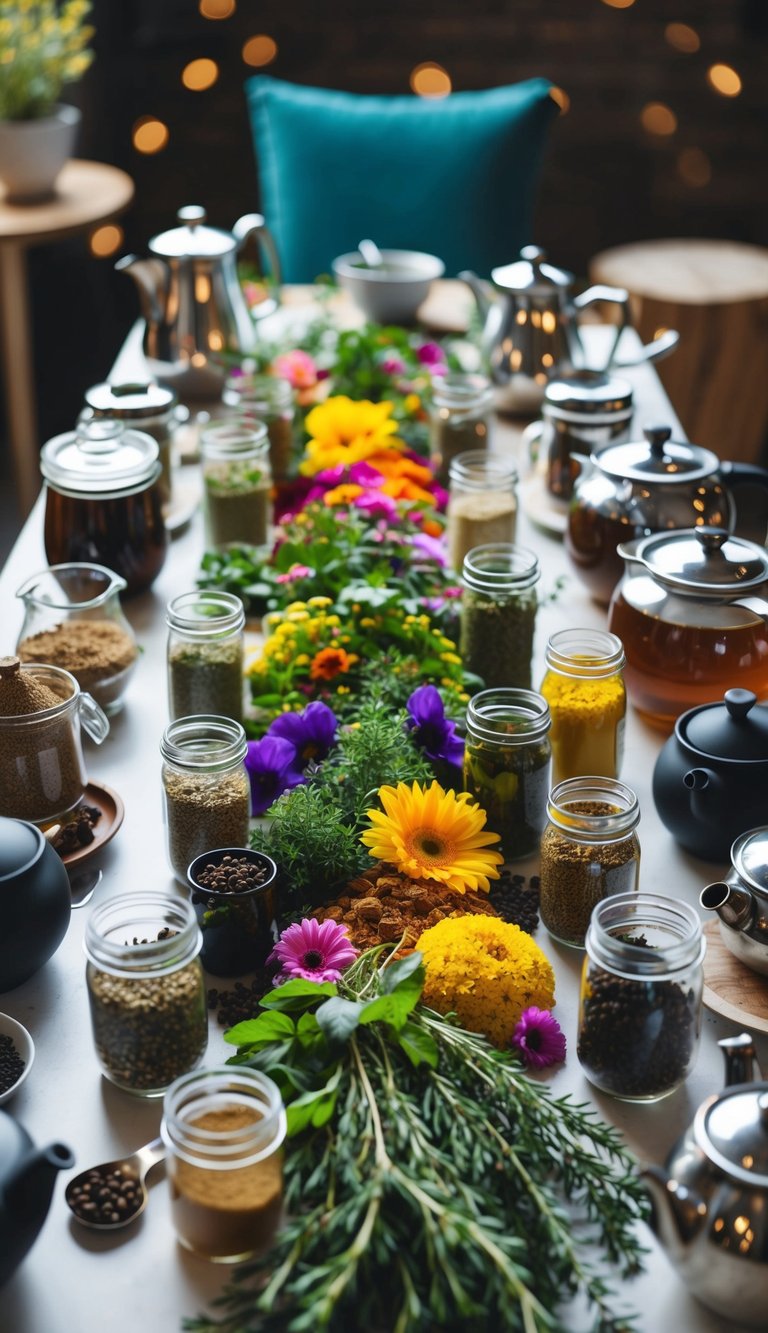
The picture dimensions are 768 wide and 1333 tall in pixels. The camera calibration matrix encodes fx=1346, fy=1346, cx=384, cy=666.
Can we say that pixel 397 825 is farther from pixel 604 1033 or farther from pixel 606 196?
pixel 606 196

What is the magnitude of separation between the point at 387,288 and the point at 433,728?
1.47 m

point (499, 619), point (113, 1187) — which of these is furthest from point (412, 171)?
point (113, 1187)

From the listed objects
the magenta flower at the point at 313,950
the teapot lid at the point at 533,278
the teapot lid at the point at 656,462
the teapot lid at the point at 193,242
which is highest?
the teapot lid at the point at 193,242

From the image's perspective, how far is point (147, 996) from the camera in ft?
3.21

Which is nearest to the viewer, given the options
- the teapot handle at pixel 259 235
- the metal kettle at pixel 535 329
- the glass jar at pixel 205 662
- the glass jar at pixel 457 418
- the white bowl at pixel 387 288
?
the glass jar at pixel 205 662

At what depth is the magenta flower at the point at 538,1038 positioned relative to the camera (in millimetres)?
1051

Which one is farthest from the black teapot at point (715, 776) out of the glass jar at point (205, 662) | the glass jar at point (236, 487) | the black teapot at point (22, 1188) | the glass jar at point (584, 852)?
the glass jar at point (236, 487)

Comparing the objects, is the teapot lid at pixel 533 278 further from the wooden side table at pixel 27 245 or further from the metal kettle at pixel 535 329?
the wooden side table at pixel 27 245

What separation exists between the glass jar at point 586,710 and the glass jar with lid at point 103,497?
622 millimetres

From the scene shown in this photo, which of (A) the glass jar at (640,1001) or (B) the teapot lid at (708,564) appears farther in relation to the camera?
(B) the teapot lid at (708,564)

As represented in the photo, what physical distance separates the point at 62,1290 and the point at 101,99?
414 centimetres

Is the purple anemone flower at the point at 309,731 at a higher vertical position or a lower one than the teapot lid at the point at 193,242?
lower

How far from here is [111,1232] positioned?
0.92 metres

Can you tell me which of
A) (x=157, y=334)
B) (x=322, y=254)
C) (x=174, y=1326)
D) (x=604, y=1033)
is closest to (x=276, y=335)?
(x=157, y=334)
